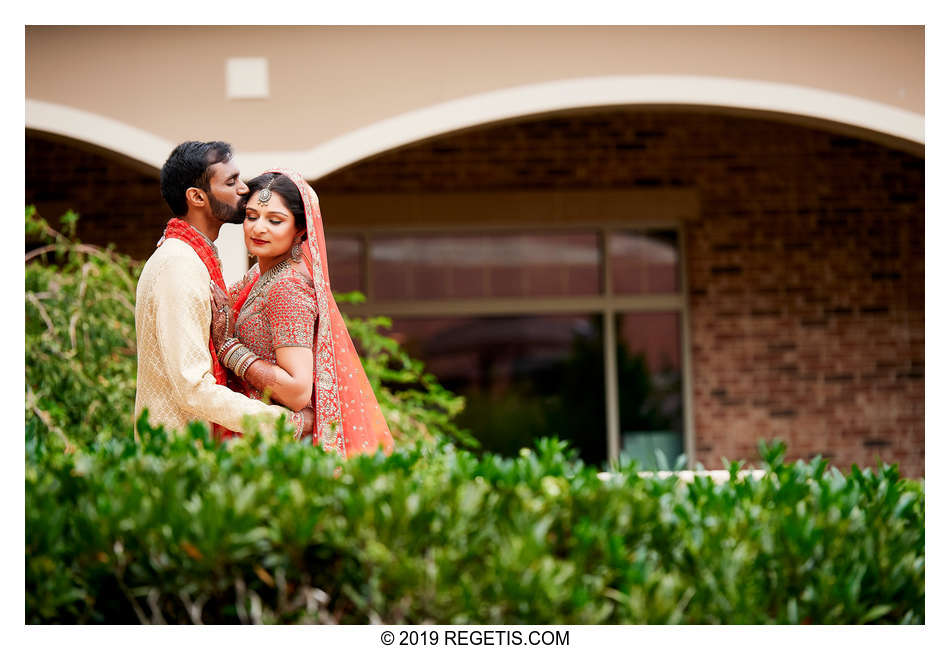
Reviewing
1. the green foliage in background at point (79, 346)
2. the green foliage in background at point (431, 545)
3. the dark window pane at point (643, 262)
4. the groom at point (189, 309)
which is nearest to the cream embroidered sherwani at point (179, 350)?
the groom at point (189, 309)

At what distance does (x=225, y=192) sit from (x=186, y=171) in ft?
0.46

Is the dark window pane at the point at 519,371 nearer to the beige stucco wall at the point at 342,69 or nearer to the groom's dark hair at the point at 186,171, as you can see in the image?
the beige stucco wall at the point at 342,69

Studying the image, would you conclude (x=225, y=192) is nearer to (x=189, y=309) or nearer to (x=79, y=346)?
(x=189, y=309)

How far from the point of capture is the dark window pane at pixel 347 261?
8.52 metres

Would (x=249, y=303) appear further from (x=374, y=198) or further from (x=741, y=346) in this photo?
(x=741, y=346)

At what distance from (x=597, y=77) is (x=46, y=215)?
5.24 m

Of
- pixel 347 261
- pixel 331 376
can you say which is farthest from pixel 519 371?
pixel 331 376

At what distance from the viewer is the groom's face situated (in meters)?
3.08

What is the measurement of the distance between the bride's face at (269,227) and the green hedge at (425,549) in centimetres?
80

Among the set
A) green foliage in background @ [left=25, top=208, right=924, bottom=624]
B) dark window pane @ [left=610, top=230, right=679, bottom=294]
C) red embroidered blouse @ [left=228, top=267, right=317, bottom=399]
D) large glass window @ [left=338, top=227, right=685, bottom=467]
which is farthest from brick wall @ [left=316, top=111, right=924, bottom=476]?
green foliage in background @ [left=25, top=208, right=924, bottom=624]

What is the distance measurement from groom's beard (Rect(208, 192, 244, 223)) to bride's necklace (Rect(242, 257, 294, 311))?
0.72 feet

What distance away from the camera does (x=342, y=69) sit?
5.66 m

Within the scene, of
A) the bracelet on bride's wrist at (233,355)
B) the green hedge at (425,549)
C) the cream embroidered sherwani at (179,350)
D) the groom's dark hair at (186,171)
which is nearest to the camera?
the green hedge at (425,549)

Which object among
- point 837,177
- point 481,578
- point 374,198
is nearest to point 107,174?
point 374,198
